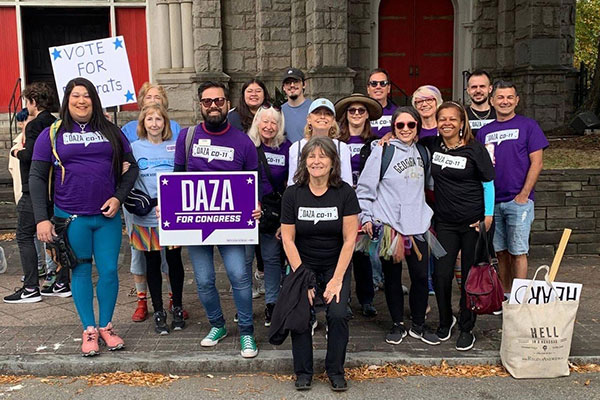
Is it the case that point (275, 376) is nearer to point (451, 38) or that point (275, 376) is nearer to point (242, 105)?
point (242, 105)

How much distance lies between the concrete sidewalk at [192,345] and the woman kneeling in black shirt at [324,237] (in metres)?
0.41

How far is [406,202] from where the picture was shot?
5.00m

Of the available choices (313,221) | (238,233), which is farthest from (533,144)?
(238,233)

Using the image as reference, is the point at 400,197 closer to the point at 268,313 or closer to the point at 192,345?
the point at 268,313

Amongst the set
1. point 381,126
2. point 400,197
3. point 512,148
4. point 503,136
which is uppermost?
point 381,126

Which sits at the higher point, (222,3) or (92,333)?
(222,3)

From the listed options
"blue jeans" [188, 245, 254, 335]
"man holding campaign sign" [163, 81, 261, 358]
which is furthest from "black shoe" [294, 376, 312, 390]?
"blue jeans" [188, 245, 254, 335]

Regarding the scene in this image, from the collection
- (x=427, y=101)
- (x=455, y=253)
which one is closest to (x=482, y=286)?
(x=455, y=253)

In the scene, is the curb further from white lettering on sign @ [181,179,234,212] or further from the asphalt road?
white lettering on sign @ [181,179,234,212]

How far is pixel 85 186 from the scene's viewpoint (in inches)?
188

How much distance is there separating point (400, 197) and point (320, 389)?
62.3 inches

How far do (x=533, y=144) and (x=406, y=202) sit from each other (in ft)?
4.43

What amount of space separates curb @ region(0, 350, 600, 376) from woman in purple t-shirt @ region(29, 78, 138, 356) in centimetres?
16

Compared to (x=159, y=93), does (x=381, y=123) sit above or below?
below
